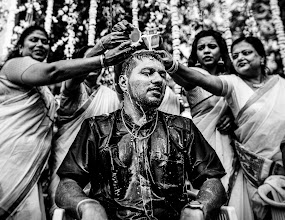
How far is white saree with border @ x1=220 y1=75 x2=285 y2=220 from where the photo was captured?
340 cm

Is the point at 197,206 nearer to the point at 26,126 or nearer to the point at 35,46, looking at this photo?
the point at 26,126

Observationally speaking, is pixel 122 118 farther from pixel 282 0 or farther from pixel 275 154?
pixel 282 0

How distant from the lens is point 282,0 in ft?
24.8

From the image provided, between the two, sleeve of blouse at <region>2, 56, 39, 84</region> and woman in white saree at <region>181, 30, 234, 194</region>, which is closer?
sleeve of blouse at <region>2, 56, 39, 84</region>

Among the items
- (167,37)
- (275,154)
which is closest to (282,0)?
(167,37)

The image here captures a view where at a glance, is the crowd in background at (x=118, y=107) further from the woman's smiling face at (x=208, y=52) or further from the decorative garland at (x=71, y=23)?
the decorative garland at (x=71, y=23)

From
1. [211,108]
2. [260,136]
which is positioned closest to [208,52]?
[211,108]

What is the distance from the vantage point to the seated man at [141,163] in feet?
6.93

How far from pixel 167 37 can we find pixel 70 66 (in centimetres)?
454

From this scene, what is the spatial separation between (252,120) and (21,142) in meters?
2.16

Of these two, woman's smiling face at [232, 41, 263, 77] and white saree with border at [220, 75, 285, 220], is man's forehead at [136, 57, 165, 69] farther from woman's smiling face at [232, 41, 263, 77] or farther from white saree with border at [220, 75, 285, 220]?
woman's smiling face at [232, 41, 263, 77]

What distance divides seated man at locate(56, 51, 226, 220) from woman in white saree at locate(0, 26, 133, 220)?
54cm

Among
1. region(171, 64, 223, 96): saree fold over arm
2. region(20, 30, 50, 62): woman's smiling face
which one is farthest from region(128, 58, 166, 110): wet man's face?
region(20, 30, 50, 62): woman's smiling face

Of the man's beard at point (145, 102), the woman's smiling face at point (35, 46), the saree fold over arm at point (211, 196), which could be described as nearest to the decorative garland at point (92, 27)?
the woman's smiling face at point (35, 46)
